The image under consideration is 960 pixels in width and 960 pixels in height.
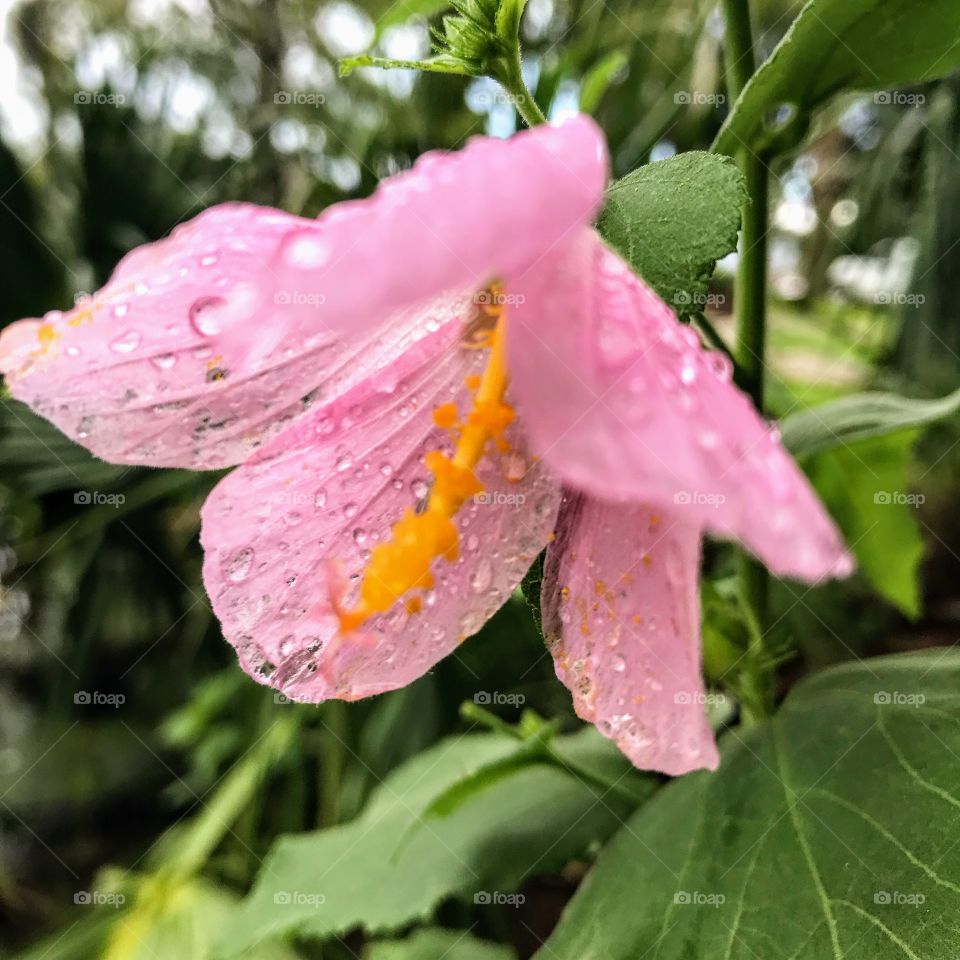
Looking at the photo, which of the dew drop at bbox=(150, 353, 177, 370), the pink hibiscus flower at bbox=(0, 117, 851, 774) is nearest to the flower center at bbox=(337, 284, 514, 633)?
the pink hibiscus flower at bbox=(0, 117, 851, 774)

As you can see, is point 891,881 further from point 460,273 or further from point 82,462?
point 82,462

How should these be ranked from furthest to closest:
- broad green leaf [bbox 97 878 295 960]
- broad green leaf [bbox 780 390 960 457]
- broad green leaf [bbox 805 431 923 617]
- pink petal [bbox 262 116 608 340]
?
1. broad green leaf [bbox 97 878 295 960]
2. broad green leaf [bbox 805 431 923 617]
3. broad green leaf [bbox 780 390 960 457]
4. pink petal [bbox 262 116 608 340]

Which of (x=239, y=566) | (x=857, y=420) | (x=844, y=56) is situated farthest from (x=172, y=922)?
(x=844, y=56)

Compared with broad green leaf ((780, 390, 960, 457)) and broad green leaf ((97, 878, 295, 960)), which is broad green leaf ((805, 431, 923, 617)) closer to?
broad green leaf ((780, 390, 960, 457))

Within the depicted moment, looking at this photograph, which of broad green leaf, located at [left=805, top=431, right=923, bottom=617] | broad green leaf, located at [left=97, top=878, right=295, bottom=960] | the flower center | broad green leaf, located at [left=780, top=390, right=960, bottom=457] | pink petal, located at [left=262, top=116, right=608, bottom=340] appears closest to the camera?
pink petal, located at [left=262, top=116, right=608, bottom=340]

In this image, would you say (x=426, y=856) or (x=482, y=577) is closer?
(x=482, y=577)

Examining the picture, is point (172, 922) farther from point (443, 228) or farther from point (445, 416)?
point (443, 228)

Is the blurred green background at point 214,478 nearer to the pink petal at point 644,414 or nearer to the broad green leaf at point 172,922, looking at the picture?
the broad green leaf at point 172,922

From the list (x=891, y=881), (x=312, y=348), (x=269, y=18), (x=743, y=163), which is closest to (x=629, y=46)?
(x=269, y=18)
